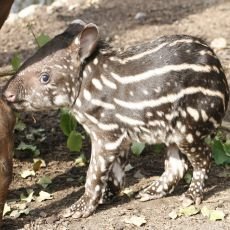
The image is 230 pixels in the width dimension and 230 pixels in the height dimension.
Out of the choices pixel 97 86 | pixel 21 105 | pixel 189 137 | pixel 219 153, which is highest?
pixel 97 86

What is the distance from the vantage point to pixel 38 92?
5.52m

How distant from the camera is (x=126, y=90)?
5.51 m

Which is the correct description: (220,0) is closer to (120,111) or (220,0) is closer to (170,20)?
(170,20)

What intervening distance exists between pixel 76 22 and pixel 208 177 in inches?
65.5

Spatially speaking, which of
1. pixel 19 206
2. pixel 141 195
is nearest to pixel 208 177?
pixel 141 195

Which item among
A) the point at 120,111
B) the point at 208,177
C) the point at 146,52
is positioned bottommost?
the point at 208,177

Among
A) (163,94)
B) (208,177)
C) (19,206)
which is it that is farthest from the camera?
(208,177)

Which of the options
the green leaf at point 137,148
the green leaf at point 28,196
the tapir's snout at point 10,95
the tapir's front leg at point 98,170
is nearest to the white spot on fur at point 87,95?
the tapir's front leg at point 98,170

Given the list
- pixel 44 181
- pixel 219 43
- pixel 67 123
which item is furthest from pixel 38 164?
pixel 219 43

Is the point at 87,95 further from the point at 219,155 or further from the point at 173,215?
the point at 219,155

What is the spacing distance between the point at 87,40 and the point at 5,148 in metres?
0.95

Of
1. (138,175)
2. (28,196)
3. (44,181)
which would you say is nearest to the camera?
(28,196)

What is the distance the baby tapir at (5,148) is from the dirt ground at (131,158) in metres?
0.39

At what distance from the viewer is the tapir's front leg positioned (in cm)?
556
